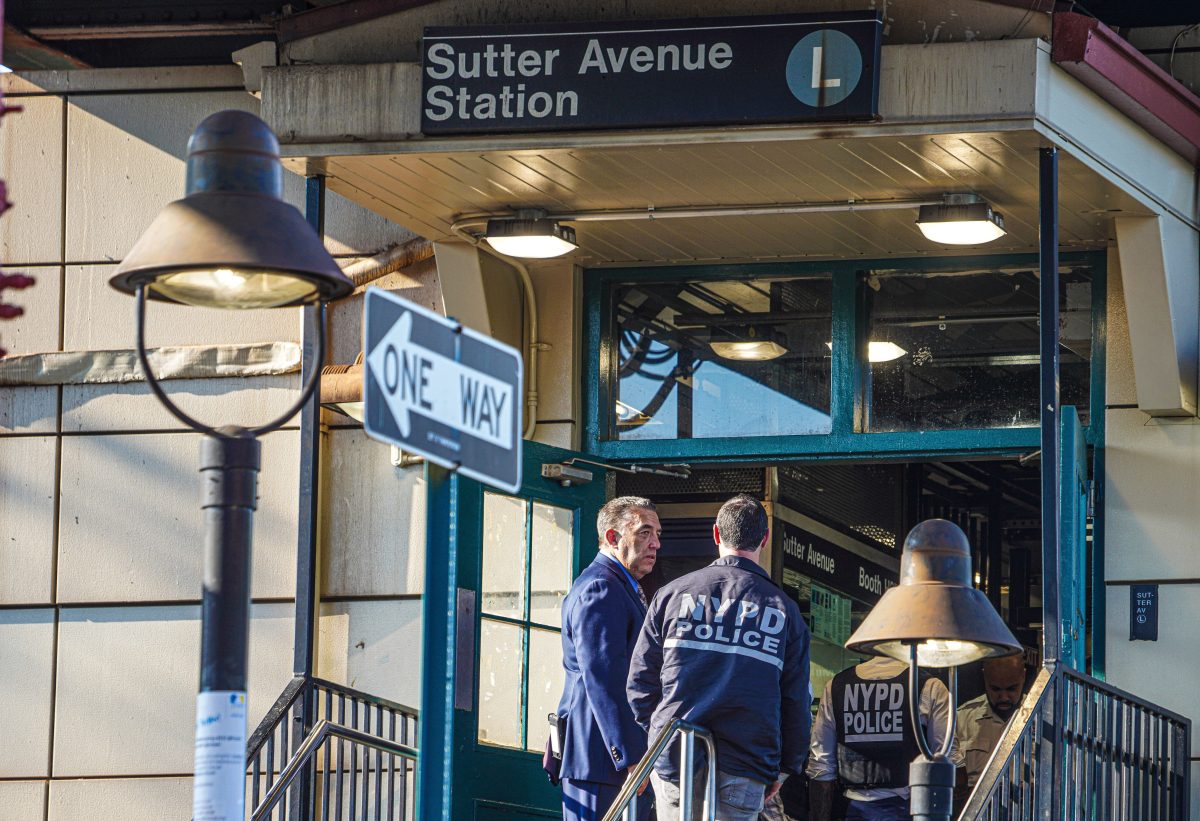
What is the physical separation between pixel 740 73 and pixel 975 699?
3.88 meters

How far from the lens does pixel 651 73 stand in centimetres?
757

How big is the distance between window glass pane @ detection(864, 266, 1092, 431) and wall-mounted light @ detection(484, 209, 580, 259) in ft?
4.92

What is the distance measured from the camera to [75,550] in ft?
31.5

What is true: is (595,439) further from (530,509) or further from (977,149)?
(977,149)

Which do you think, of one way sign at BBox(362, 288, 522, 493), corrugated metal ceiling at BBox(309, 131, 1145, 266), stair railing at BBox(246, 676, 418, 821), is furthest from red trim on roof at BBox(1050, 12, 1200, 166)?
stair railing at BBox(246, 676, 418, 821)

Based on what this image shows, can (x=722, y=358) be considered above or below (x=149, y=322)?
below

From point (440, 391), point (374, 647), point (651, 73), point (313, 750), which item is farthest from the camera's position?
point (374, 647)

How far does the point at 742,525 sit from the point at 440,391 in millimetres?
3025

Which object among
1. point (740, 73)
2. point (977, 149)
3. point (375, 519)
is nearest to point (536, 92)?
point (740, 73)

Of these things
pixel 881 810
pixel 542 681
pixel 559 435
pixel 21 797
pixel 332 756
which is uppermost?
pixel 559 435

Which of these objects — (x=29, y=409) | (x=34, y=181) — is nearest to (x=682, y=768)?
(x=29, y=409)

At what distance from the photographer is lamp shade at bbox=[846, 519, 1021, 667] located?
17.8ft

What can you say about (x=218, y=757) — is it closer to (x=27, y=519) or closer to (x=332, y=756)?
(x=332, y=756)

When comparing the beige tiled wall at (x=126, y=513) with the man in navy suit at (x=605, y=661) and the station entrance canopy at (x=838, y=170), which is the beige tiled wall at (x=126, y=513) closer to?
the station entrance canopy at (x=838, y=170)
